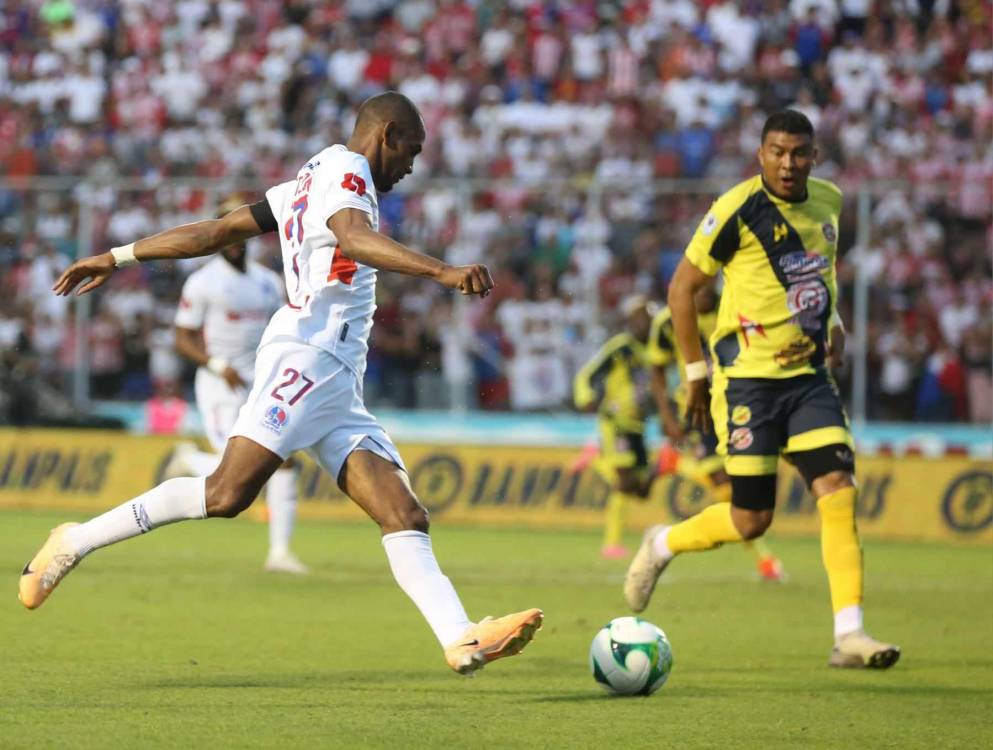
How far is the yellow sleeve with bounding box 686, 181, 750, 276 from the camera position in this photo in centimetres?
902

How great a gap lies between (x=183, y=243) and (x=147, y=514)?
46.1 inches

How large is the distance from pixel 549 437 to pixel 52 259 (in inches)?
256

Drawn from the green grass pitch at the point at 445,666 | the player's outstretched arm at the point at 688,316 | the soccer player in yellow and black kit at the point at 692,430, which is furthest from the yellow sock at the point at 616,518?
the player's outstretched arm at the point at 688,316

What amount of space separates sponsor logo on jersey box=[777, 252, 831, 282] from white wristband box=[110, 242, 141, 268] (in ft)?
10.3

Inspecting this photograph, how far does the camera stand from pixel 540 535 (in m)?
18.3

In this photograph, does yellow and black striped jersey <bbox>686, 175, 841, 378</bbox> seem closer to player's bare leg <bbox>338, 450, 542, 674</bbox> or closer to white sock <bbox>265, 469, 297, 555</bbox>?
player's bare leg <bbox>338, 450, 542, 674</bbox>

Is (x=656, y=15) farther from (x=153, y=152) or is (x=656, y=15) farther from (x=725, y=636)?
(x=725, y=636)

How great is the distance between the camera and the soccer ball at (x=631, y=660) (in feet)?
25.5

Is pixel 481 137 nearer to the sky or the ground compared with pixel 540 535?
nearer to the sky

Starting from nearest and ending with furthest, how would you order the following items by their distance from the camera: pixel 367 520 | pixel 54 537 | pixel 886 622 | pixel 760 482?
pixel 54 537
pixel 760 482
pixel 886 622
pixel 367 520

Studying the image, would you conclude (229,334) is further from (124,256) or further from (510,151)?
(510,151)

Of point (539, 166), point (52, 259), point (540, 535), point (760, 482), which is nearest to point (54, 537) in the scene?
point (760, 482)

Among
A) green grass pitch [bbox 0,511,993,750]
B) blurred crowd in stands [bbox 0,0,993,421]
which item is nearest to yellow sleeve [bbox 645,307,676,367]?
green grass pitch [bbox 0,511,993,750]

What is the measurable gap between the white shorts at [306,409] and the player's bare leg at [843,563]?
251cm
